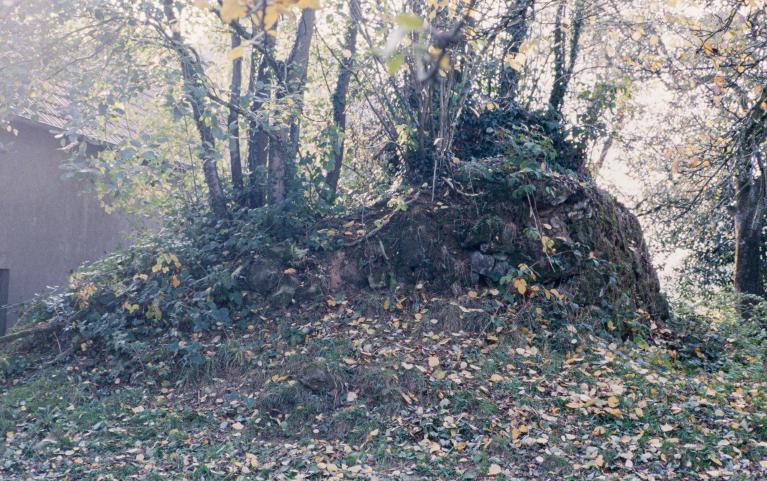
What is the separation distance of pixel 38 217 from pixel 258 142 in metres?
4.20

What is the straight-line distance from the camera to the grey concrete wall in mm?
10523

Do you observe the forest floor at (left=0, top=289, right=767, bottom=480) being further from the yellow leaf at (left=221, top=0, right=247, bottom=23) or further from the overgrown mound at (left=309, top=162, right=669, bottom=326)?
the yellow leaf at (left=221, top=0, right=247, bottom=23)

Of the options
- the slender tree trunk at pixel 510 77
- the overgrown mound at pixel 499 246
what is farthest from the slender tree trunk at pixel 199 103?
the slender tree trunk at pixel 510 77

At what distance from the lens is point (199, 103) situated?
24.7ft

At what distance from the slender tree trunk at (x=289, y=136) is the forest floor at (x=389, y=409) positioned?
184 centimetres

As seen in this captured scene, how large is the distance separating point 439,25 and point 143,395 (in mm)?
5042

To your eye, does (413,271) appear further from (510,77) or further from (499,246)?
(510,77)

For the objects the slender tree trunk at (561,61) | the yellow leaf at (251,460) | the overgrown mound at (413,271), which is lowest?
the yellow leaf at (251,460)

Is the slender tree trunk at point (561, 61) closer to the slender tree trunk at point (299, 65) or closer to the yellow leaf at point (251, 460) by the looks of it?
the slender tree trunk at point (299, 65)

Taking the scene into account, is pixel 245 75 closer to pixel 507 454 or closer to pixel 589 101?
pixel 589 101

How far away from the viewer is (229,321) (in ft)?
25.9

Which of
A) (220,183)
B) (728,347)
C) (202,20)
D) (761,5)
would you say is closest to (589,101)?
(761,5)

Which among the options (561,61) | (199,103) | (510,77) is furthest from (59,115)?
(561,61)

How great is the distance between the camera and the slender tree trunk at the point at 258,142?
8.79 m
